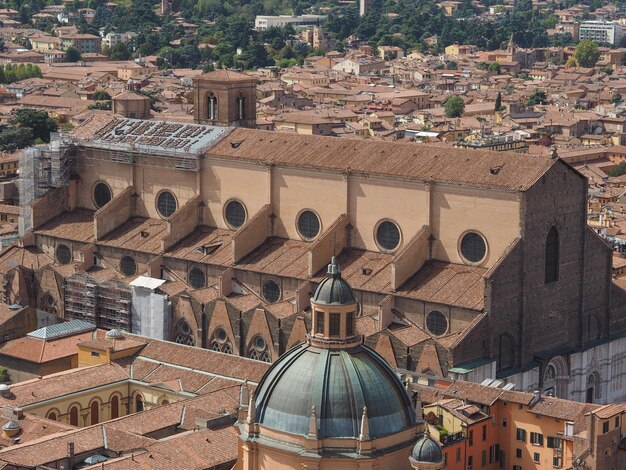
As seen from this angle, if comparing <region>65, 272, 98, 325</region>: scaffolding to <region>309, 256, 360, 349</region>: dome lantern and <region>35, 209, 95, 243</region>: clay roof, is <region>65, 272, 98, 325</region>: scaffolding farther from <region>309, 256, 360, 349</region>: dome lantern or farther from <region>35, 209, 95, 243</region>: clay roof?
<region>309, 256, 360, 349</region>: dome lantern

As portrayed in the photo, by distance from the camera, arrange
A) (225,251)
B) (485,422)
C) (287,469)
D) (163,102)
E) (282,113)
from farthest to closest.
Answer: (163,102), (282,113), (225,251), (485,422), (287,469)

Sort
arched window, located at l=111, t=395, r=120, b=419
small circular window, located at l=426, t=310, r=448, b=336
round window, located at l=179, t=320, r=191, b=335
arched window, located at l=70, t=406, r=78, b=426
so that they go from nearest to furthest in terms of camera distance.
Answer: arched window, located at l=70, t=406, r=78, b=426 < arched window, located at l=111, t=395, r=120, b=419 < small circular window, located at l=426, t=310, r=448, b=336 < round window, located at l=179, t=320, r=191, b=335

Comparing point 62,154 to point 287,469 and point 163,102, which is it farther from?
point 163,102

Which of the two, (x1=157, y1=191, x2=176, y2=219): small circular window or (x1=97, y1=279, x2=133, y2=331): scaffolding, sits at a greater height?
(x1=157, y1=191, x2=176, y2=219): small circular window

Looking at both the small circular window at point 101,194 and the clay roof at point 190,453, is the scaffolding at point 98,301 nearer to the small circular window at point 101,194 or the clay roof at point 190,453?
the small circular window at point 101,194

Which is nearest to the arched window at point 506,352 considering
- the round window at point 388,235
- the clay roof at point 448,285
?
the clay roof at point 448,285

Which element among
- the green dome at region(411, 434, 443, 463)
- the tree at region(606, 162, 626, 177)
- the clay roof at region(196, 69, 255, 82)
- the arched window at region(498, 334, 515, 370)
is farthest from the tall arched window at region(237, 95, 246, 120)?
the tree at region(606, 162, 626, 177)

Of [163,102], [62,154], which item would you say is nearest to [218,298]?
[62,154]
